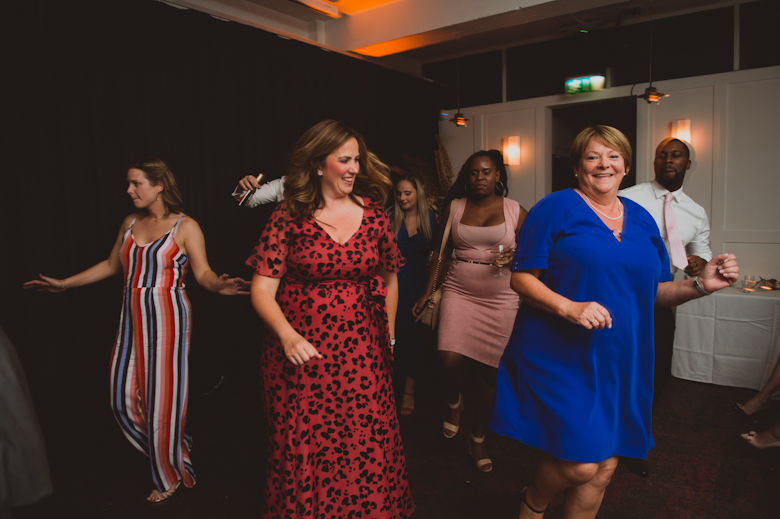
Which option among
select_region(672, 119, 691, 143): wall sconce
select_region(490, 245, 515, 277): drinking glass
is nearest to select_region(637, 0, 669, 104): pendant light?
select_region(672, 119, 691, 143): wall sconce

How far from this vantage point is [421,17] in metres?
5.14

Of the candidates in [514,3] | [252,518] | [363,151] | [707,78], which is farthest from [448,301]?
[707,78]

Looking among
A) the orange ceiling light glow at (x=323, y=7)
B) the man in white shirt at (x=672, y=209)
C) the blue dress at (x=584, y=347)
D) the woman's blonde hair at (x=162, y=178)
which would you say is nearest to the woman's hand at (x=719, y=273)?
the blue dress at (x=584, y=347)

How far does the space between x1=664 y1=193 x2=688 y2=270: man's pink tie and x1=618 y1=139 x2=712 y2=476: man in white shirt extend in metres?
0.06

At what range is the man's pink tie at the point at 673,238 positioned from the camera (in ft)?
9.18

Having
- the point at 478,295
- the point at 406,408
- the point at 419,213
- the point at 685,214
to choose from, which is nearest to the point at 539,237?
the point at 478,295

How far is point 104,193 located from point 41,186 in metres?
0.37

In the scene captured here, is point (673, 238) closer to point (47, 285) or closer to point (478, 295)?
point (478, 295)

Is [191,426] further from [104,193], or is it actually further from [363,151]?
[363,151]

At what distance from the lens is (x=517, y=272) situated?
5.95ft

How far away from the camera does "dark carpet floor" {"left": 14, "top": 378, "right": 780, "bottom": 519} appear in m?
2.54

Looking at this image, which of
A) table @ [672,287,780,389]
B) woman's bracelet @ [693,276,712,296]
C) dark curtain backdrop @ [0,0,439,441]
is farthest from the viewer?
table @ [672,287,780,389]

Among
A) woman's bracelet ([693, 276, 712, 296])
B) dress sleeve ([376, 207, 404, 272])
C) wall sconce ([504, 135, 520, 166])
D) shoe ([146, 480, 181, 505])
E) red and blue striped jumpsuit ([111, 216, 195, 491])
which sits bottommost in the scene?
shoe ([146, 480, 181, 505])

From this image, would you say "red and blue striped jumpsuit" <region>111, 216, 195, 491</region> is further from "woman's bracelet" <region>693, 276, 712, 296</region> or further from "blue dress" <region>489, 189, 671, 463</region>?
"woman's bracelet" <region>693, 276, 712, 296</region>
